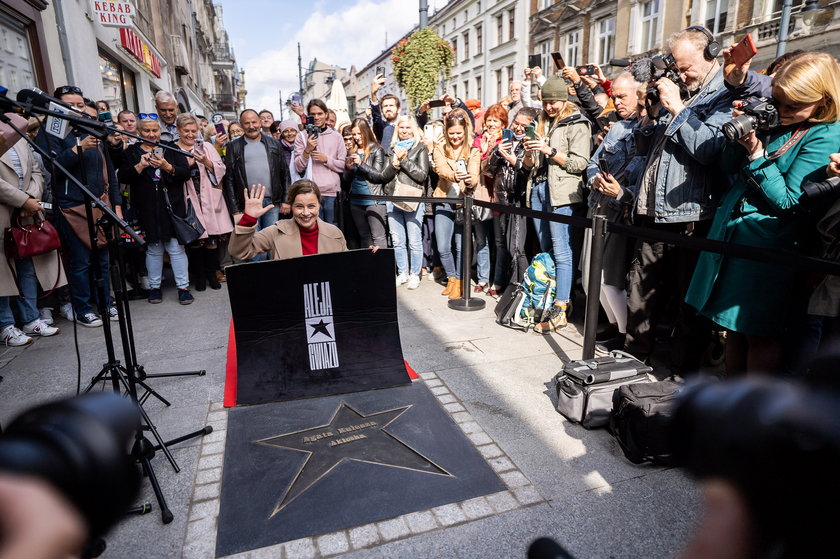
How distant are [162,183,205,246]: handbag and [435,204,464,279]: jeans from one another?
2.99m

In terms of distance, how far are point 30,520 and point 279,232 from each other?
3.53 meters

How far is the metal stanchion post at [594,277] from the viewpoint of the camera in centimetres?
344

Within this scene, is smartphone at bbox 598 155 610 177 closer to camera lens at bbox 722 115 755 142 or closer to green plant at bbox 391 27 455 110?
camera lens at bbox 722 115 755 142

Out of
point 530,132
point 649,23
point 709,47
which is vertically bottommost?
point 530,132

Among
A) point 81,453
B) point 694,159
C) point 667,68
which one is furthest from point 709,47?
point 81,453

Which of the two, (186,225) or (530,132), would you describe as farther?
(186,225)

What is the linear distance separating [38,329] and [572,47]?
32.4 m

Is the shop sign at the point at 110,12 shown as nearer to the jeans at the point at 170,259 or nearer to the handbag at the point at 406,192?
the jeans at the point at 170,259

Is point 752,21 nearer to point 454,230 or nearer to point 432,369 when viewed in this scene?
point 454,230

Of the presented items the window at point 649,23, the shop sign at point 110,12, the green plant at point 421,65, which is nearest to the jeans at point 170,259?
the shop sign at point 110,12

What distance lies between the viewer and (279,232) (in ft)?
12.9

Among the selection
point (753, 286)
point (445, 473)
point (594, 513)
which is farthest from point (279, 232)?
point (753, 286)

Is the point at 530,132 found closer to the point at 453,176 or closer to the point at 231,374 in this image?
the point at 453,176

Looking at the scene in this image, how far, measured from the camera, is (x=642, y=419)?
2637 mm
